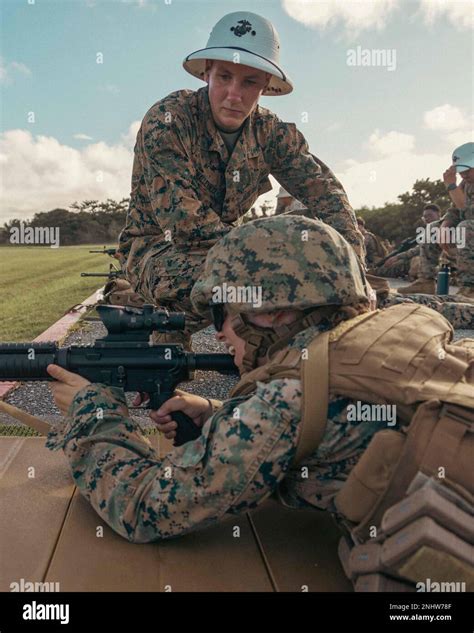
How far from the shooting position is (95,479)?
2.46 meters

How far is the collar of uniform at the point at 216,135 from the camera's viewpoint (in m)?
4.50

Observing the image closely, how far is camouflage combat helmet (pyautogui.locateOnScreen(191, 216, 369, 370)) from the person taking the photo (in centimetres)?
222

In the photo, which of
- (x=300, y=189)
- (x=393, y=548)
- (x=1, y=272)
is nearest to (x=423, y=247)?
(x=300, y=189)

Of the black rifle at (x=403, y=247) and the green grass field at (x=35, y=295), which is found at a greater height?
the black rifle at (x=403, y=247)

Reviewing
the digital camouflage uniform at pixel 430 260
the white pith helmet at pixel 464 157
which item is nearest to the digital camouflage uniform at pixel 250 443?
the white pith helmet at pixel 464 157

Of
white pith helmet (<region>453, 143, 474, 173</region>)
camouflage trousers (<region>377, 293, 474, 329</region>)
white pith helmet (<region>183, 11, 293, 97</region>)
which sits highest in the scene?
white pith helmet (<region>453, 143, 474, 173</region>)

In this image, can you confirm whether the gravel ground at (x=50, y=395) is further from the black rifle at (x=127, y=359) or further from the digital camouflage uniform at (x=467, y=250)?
the digital camouflage uniform at (x=467, y=250)

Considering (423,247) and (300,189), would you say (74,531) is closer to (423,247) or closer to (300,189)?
(300,189)

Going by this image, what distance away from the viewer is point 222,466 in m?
2.08

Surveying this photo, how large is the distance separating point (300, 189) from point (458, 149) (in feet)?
19.5

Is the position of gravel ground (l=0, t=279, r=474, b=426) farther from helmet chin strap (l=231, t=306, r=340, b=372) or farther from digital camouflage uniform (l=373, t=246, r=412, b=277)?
digital camouflage uniform (l=373, t=246, r=412, b=277)

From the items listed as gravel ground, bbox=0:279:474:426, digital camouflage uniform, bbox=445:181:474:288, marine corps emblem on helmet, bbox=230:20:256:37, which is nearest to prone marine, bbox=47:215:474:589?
gravel ground, bbox=0:279:474:426

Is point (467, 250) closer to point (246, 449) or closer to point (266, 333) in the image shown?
Result: point (266, 333)

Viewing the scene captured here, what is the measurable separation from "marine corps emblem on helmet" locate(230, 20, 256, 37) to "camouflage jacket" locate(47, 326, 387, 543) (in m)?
2.66
